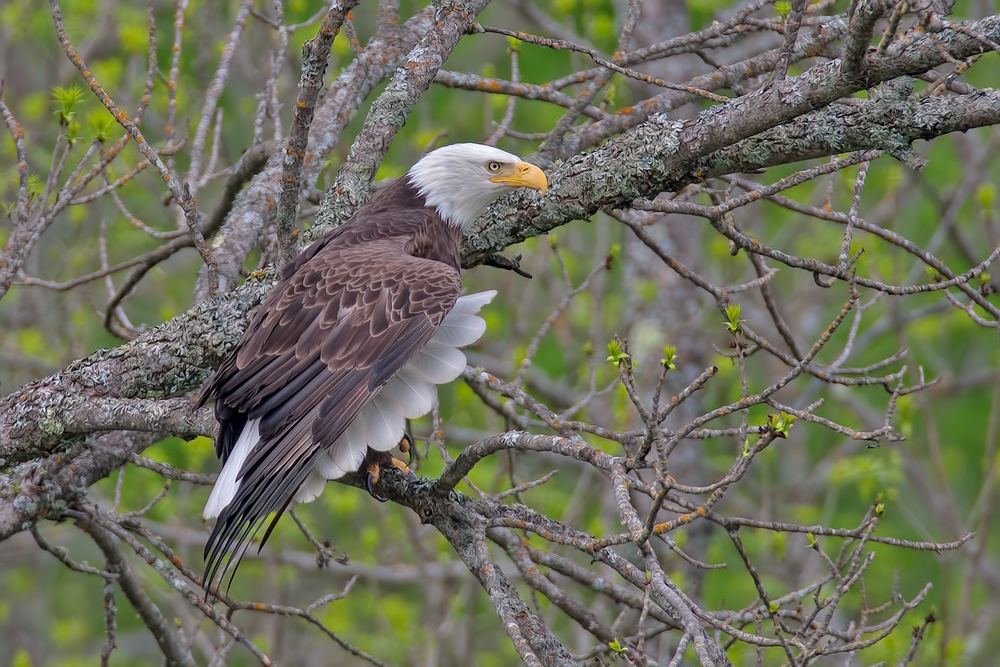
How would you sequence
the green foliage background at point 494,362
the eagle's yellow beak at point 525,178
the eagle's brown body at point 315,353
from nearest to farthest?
the eagle's brown body at point 315,353, the eagle's yellow beak at point 525,178, the green foliage background at point 494,362

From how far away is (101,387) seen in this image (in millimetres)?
3736

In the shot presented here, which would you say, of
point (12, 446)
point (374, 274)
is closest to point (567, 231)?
Answer: point (374, 274)

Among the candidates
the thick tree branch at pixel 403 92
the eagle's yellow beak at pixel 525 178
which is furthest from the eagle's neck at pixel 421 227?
the eagle's yellow beak at pixel 525 178

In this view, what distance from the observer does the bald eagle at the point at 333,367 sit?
3.60 meters

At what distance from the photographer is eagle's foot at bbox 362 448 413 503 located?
4.05 m

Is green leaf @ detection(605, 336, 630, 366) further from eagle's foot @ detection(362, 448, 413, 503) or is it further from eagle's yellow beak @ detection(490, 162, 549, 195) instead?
eagle's foot @ detection(362, 448, 413, 503)

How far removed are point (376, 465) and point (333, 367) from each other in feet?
1.64

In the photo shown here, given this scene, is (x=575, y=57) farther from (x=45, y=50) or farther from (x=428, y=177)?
(x=45, y=50)

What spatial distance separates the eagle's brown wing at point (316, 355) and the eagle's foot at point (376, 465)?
41 centimetres

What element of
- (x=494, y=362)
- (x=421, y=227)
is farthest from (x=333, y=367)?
(x=494, y=362)

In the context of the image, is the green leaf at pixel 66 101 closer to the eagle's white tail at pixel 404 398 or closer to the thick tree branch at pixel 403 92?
the thick tree branch at pixel 403 92

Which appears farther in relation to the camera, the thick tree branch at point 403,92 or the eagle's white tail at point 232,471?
the thick tree branch at point 403,92

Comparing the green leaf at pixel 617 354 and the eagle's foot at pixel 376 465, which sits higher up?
the eagle's foot at pixel 376 465

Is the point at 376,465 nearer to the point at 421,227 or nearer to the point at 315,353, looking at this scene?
the point at 315,353
